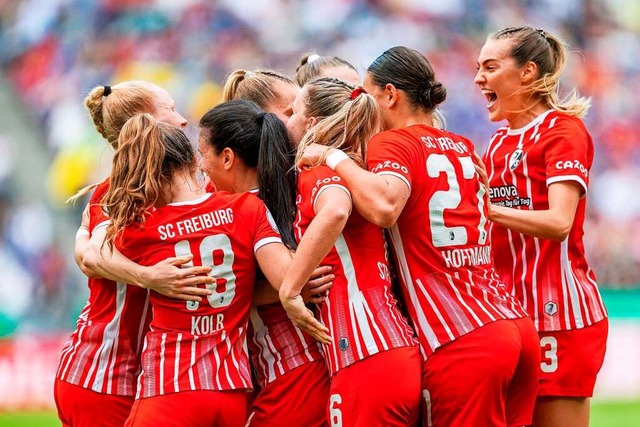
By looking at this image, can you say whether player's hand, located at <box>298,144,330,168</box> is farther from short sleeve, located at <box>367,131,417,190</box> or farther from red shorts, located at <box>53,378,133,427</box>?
red shorts, located at <box>53,378,133,427</box>

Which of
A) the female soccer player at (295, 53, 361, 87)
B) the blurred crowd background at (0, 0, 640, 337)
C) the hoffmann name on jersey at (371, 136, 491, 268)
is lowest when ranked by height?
the hoffmann name on jersey at (371, 136, 491, 268)

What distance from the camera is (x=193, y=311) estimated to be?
365 centimetres

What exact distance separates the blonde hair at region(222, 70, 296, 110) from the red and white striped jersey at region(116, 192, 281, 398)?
A: 0.93 meters

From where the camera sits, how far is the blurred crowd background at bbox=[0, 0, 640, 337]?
40.3ft

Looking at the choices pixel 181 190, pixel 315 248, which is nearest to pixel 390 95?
pixel 315 248

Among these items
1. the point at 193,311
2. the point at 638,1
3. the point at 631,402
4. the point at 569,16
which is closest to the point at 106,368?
the point at 193,311

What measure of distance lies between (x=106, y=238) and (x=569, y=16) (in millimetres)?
11268

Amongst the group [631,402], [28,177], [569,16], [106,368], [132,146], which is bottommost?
[631,402]

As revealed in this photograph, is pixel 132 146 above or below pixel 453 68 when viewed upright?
below

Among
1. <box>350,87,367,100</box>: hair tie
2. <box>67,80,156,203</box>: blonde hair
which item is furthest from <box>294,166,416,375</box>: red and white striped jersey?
<box>67,80,156,203</box>: blonde hair

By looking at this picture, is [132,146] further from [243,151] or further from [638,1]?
[638,1]

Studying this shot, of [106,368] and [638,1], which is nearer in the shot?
[106,368]

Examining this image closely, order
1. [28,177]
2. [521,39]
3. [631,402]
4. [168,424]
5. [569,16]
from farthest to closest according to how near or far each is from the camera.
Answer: [569,16] → [28,177] → [631,402] → [521,39] → [168,424]

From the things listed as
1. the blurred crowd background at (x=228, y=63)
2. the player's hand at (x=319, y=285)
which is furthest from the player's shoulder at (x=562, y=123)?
the blurred crowd background at (x=228, y=63)
